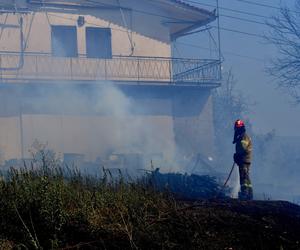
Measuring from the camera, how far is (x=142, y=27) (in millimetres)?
22891

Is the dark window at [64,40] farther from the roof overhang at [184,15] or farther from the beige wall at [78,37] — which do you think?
the roof overhang at [184,15]

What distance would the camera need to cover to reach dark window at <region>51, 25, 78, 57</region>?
21.2 m

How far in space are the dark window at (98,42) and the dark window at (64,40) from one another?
0.63 m

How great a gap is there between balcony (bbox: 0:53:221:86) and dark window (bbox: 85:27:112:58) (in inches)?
19.7

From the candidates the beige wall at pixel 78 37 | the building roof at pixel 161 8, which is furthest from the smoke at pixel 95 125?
the building roof at pixel 161 8

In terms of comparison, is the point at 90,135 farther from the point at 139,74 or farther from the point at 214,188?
the point at 214,188

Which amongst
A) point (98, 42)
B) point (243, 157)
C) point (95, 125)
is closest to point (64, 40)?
point (98, 42)

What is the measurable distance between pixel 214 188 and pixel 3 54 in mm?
12030

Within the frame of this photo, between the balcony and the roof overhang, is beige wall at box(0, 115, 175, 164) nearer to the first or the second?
the balcony

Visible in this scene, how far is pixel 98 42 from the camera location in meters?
22.4

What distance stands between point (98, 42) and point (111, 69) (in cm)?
148

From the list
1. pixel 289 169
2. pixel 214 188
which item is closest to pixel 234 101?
pixel 289 169

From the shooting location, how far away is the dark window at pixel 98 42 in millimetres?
22031

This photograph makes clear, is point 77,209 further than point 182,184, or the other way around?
point 182,184
